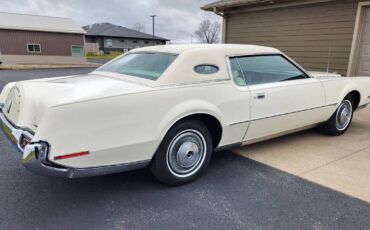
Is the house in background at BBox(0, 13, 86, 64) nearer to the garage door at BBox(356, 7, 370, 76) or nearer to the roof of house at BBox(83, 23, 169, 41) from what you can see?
the roof of house at BBox(83, 23, 169, 41)

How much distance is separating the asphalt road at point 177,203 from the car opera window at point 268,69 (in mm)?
1092

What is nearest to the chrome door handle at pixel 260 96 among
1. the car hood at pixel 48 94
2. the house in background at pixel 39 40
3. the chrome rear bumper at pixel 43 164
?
the car hood at pixel 48 94

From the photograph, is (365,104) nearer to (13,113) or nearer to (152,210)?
(152,210)

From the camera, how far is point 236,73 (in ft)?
10.9

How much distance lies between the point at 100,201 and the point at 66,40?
2806cm

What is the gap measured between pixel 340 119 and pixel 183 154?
290 cm

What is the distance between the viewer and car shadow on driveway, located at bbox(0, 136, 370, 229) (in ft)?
7.71

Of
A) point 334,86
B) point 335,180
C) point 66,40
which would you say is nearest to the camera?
point 335,180

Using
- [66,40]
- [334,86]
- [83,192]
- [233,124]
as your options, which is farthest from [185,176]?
[66,40]

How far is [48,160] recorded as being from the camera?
2174mm

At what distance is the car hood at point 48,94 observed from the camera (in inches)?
92.5

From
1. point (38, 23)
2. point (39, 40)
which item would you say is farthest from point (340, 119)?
point (38, 23)

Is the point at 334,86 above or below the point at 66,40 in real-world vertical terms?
below

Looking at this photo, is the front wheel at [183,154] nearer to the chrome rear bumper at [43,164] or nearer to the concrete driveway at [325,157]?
the chrome rear bumper at [43,164]
